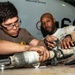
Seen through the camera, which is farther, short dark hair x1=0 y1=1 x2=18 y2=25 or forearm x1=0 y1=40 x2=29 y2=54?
short dark hair x1=0 y1=1 x2=18 y2=25

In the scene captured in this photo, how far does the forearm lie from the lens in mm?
1786

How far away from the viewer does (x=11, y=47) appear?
181cm

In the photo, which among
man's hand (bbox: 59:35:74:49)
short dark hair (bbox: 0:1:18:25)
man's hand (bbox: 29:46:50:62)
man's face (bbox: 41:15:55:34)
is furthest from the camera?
man's face (bbox: 41:15:55:34)

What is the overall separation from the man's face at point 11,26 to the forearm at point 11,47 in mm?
374

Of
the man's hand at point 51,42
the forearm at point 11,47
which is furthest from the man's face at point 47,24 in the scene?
the forearm at point 11,47

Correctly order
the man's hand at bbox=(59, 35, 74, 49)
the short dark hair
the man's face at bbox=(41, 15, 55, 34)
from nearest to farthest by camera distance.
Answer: the man's hand at bbox=(59, 35, 74, 49) < the short dark hair < the man's face at bbox=(41, 15, 55, 34)

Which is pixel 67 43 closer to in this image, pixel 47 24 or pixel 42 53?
pixel 42 53

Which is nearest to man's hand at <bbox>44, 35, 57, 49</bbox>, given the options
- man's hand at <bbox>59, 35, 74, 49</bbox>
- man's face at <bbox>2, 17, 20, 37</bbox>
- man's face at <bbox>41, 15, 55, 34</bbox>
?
man's hand at <bbox>59, 35, 74, 49</bbox>

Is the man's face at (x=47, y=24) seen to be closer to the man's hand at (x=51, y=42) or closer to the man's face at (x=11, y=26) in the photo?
the man's face at (x=11, y=26)

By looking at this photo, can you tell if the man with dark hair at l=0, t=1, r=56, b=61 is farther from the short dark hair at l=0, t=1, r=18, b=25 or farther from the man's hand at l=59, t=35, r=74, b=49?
the man's hand at l=59, t=35, r=74, b=49

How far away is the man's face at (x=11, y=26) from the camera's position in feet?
7.17

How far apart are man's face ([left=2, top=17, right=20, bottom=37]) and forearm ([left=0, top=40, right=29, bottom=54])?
1.23ft

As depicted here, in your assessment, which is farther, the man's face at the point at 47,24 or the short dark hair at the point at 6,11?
the man's face at the point at 47,24

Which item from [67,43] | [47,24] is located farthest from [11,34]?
[47,24]
